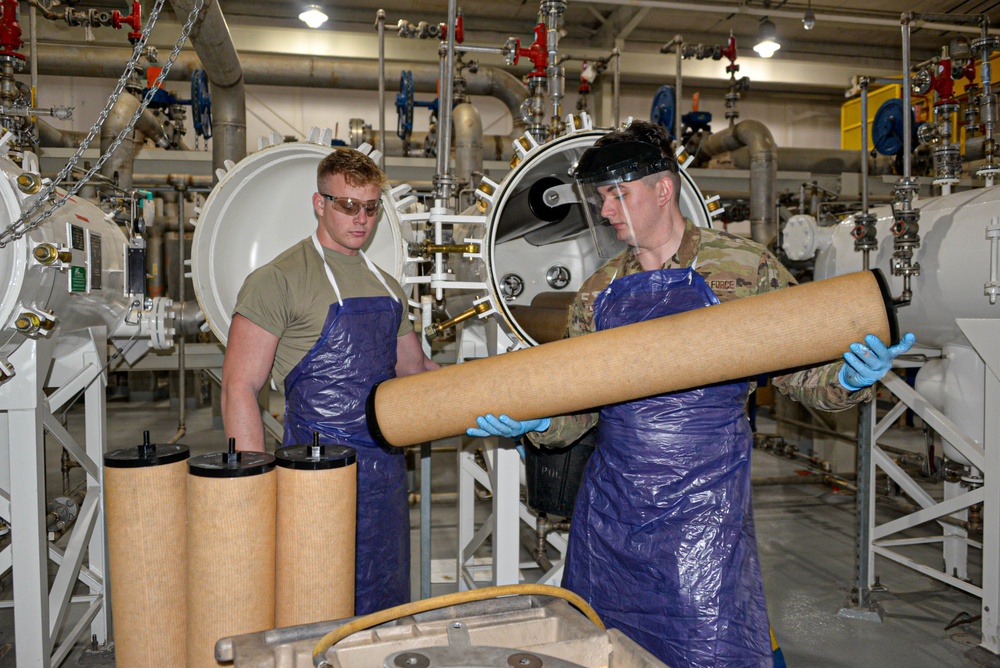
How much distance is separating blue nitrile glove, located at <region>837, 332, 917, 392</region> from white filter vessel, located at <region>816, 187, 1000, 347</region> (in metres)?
1.54

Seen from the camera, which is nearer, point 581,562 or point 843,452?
point 581,562

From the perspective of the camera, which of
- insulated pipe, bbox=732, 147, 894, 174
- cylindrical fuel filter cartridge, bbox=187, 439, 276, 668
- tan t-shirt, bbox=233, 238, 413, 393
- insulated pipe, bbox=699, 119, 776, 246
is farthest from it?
insulated pipe, bbox=732, 147, 894, 174

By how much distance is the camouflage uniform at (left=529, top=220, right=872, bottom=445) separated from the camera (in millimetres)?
1437

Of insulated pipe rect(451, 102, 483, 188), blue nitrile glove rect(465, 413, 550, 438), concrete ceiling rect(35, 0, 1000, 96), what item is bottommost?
blue nitrile glove rect(465, 413, 550, 438)

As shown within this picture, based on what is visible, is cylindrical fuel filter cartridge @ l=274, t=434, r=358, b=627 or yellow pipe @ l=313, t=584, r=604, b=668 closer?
yellow pipe @ l=313, t=584, r=604, b=668

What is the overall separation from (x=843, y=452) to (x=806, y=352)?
4621 millimetres

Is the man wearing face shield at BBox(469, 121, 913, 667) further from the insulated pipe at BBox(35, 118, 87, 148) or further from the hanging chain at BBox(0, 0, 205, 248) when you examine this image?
the insulated pipe at BBox(35, 118, 87, 148)

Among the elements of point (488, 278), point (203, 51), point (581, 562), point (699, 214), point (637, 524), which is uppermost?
point (203, 51)

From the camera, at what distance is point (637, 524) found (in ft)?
4.65

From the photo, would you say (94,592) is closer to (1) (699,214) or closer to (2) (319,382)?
(2) (319,382)

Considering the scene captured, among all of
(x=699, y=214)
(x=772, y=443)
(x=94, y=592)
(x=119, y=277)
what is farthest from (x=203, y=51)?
(x=772, y=443)

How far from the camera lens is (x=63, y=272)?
2.20 m

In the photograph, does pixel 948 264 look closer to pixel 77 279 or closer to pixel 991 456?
pixel 991 456

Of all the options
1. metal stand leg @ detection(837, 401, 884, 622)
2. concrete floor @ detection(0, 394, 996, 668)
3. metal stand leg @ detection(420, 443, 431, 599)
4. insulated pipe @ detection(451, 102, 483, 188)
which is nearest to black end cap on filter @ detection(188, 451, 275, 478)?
metal stand leg @ detection(420, 443, 431, 599)
